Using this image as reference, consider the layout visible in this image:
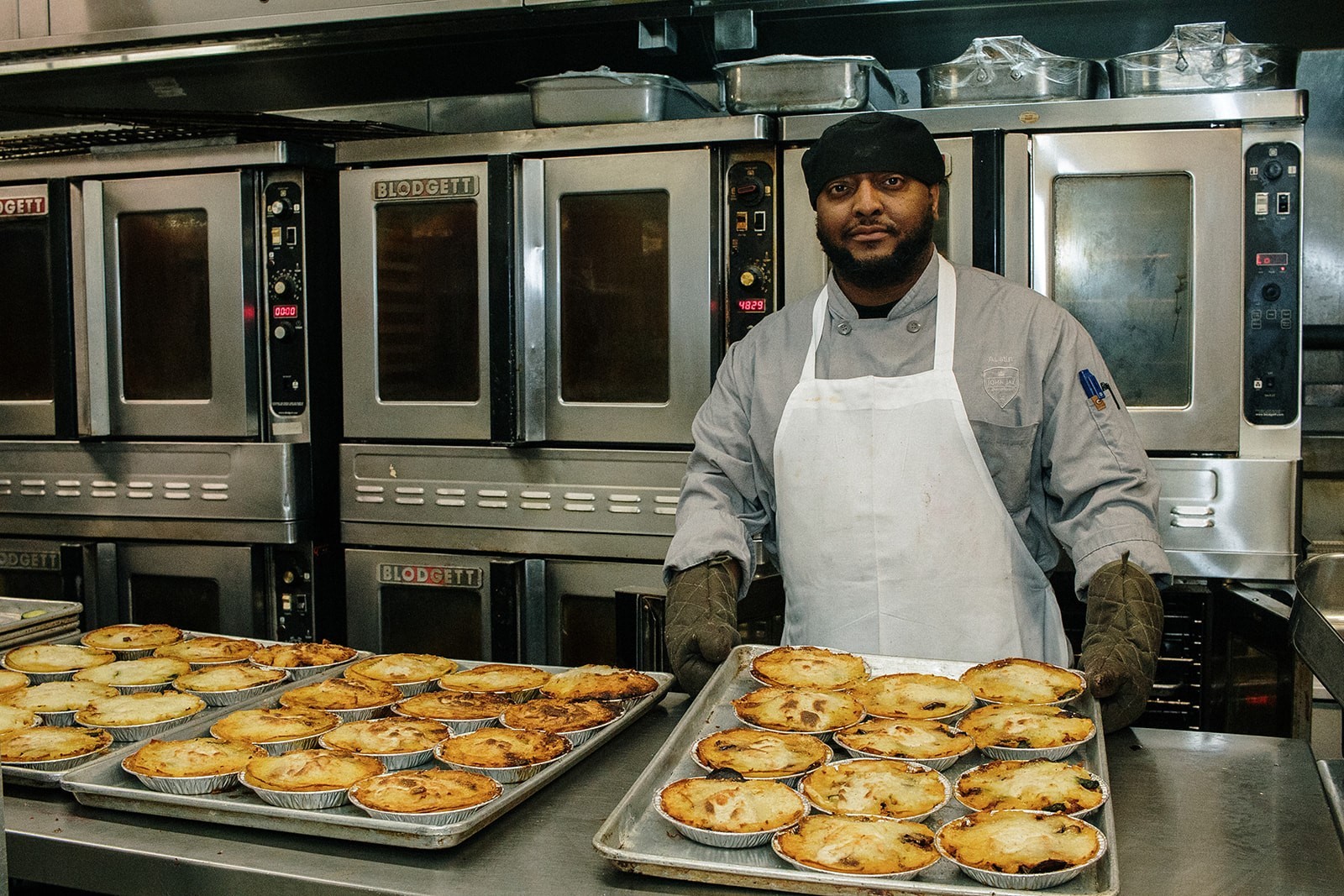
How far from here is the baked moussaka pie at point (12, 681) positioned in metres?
1.96

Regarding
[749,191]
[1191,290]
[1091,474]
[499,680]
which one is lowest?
[499,680]

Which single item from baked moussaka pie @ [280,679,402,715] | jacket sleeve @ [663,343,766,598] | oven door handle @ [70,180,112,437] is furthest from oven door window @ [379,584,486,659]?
baked moussaka pie @ [280,679,402,715]

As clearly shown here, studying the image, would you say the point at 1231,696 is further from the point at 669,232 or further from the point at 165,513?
the point at 165,513

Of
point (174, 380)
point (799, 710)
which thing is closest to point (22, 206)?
point (174, 380)

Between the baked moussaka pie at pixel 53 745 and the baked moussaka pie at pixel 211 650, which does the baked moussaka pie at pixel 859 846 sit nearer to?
the baked moussaka pie at pixel 53 745

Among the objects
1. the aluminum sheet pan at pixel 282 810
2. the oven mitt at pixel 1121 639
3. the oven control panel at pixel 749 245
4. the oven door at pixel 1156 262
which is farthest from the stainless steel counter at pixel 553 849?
the oven control panel at pixel 749 245

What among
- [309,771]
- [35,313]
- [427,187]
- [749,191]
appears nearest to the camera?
[309,771]

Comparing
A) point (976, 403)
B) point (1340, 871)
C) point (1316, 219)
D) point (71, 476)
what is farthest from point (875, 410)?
point (71, 476)

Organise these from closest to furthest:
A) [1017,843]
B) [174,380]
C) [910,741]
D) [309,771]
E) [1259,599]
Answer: [1017,843]
[309,771]
[910,741]
[1259,599]
[174,380]

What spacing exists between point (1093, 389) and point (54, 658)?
196 cm

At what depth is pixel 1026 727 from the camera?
1.63 m

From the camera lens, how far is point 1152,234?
9.93 ft

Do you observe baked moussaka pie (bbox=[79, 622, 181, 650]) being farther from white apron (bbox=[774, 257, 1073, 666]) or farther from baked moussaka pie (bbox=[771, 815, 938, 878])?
baked moussaka pie (bbox=[771, 815, 938, 878])

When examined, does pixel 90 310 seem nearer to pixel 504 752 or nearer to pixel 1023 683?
pixel 504 752
